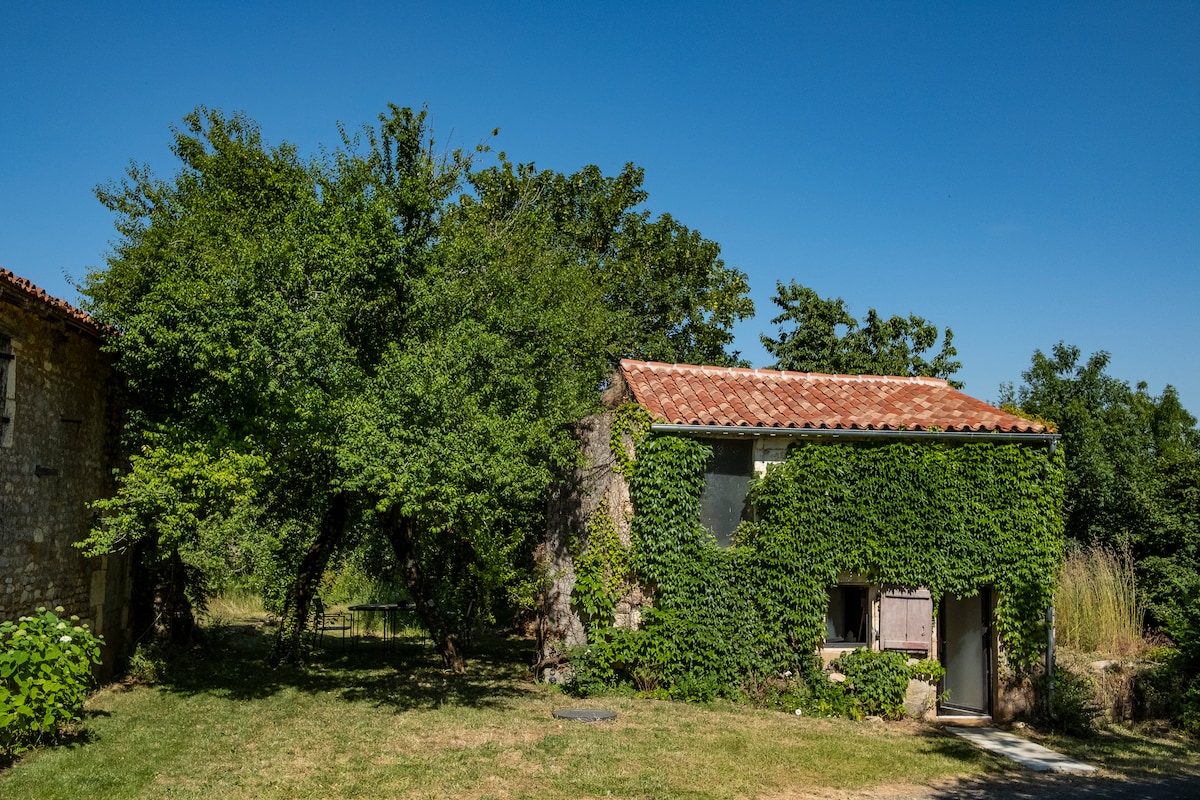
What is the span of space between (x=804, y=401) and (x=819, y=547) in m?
2.63

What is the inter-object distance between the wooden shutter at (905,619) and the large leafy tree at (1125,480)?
13.1 ft

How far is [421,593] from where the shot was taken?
15359mm

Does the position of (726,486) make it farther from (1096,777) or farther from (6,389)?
(6,389)

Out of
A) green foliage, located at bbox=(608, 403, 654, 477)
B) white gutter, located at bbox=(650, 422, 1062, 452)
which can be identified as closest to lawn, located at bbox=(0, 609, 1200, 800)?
green foliage, located at bbox=(608, 403, 654, 477)

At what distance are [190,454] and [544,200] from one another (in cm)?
1618

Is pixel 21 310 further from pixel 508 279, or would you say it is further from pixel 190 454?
pixel 508 279

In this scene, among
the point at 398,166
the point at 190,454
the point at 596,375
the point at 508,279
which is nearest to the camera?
the point at 190,454

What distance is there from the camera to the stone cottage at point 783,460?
13.9 m

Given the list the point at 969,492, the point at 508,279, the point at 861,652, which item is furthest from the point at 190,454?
the point at 969,492

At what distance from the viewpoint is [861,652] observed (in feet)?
44.9

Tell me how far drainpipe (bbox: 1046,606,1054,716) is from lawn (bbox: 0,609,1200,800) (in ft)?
6.33

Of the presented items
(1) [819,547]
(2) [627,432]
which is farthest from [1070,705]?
(2) [627,432]

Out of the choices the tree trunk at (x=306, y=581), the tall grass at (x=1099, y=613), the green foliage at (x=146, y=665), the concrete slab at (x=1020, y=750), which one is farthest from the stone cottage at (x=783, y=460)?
the green foliage at (x=146, y=665)

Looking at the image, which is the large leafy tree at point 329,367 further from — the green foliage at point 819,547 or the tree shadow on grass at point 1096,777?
the tree shadow on grass at point 1096,777
